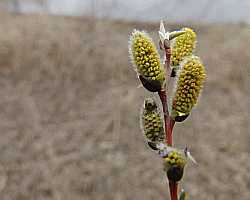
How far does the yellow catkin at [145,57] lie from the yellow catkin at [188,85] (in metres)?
0.03

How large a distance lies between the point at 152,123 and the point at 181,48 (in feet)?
0.38

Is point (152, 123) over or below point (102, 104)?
over

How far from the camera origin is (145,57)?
0.65 m

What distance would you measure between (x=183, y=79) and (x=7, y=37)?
342 cm

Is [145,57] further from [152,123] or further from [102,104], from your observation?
[102,104]

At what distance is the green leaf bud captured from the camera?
64 centimetres

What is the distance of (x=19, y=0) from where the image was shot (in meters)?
4.52

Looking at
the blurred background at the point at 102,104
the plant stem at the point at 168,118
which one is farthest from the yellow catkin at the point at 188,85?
the blurred background at the point at 102,104

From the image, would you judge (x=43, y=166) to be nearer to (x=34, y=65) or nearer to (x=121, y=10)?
(x=34, y=65)

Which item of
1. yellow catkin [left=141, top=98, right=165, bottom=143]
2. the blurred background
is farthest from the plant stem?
the blurred background

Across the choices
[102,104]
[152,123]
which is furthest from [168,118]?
[102,104]

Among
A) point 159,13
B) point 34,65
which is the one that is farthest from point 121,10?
point 34,65

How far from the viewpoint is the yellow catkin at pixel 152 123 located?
656mm

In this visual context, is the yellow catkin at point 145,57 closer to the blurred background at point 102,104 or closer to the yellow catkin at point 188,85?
A: the yellow catkin at point 188,85
